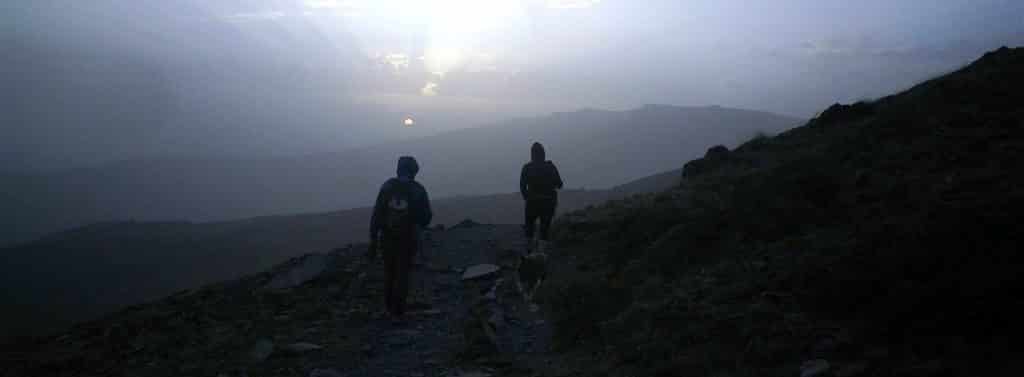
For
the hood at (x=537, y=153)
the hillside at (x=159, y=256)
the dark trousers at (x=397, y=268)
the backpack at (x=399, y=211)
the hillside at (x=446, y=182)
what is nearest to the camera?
the backpack at (x=399, y=211)

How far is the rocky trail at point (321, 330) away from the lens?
6816 mm

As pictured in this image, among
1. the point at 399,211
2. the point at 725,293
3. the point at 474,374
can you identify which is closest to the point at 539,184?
the point at 399,211

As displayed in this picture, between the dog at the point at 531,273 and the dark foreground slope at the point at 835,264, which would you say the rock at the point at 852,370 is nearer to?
the dark foreground slope at the point at 835,264

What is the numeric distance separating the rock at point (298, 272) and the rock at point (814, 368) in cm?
787

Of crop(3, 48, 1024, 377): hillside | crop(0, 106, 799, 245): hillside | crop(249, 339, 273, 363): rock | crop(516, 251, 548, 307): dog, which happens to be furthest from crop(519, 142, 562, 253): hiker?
crop(0, 106, 799, 245): hillside

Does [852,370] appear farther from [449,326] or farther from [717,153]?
[717,153]

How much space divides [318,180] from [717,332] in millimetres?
200737

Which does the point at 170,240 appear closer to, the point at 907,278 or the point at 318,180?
the point at 907,278

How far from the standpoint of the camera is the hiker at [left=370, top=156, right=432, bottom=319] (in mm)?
8203

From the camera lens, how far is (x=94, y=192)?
19050 centimetres

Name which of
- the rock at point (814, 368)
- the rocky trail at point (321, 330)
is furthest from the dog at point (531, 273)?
the rock at point (814, 368)

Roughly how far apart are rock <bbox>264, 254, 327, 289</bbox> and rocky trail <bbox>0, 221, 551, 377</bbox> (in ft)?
0.09

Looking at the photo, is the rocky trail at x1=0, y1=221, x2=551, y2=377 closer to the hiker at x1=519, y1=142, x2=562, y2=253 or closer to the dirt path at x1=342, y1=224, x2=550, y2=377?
the dirt path at x1=342, y1=224, x2=550, y2=377

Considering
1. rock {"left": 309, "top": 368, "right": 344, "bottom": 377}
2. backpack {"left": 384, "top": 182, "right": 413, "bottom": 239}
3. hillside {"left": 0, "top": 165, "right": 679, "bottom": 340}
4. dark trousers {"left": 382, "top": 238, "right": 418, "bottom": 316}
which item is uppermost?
backpack {"left": 384, "top": 182, "right": 413, "bottom": 239}
